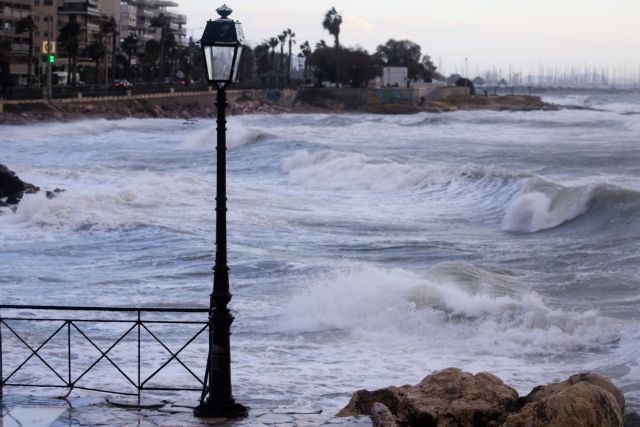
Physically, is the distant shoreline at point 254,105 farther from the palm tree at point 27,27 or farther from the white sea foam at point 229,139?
the white sea foam at point 229,139

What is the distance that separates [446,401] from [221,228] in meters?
2.12

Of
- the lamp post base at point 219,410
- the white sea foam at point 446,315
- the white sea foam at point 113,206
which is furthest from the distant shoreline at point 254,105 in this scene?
the lamp post base at point 219,410

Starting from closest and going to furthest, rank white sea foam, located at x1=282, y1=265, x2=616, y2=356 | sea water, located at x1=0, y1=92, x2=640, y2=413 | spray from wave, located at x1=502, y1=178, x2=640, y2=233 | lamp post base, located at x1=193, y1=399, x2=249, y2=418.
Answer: lamp post base, located at x1=193, y1=399, x2=249, y2=418 < sea water, located at x1=0, y1=92, x2=640, y2=413 < white sea foam, located at x1=282, y1=265, x2=616, y2=356 < spray from wave, located at x1=502, y1=178, x2=640, y2=233

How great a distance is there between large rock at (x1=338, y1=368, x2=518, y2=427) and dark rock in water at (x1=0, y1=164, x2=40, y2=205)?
19.2 metres

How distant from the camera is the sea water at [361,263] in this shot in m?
12.1

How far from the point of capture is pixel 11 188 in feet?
90.1

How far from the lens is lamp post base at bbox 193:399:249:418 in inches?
331

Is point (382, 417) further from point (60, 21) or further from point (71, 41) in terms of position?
point (60, 21)

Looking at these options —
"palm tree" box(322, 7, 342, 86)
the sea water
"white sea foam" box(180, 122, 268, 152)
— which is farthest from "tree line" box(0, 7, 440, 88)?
the sea water

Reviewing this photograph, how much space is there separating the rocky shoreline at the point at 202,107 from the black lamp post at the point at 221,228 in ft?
199

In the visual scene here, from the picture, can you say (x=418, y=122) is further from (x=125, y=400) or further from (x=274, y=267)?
(x=125, y=400)

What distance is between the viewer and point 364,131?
247ft

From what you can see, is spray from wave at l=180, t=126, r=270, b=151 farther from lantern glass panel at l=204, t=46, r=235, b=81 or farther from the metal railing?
lantern glass panel at l=204, t=46, r=235, b=81

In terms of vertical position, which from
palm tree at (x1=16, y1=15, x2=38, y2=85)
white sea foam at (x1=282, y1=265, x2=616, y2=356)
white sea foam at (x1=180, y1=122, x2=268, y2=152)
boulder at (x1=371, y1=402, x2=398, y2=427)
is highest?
palm tree at (x1=16, y1=15, x2=38, y2=85)
